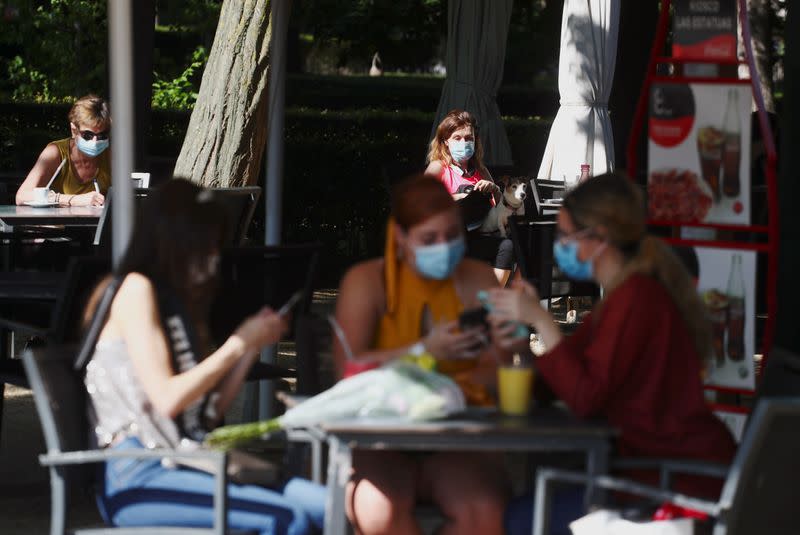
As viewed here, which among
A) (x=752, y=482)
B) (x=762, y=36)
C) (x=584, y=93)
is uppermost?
(x=762, y=36)

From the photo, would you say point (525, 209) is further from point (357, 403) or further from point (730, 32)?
point (357, 403)

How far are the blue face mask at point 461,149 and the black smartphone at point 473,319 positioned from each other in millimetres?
5752

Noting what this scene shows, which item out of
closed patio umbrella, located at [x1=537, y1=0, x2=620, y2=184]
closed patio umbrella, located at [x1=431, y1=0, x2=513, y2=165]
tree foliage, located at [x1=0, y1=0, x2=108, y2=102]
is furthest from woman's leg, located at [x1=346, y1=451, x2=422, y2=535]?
tree foliage, located at [x1=0, y1=0, x2=108, y2=102]

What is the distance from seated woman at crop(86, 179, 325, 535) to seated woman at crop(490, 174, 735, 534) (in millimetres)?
679

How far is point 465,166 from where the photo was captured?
9.89m

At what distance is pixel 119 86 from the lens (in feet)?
14.5

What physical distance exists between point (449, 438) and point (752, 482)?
2.36ft

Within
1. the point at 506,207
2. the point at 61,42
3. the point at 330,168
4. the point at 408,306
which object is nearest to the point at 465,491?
the point at 408,306

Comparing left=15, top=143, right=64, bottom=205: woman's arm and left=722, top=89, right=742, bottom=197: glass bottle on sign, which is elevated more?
left=722, top=89, right=742, bottom=197: glass bottle on sign

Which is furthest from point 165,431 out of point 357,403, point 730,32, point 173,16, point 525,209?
point 173,16

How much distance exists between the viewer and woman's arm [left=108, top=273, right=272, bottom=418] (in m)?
3.68

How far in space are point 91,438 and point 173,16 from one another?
69.6 ft

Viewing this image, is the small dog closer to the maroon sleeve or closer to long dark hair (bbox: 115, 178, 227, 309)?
the maroon sleeve

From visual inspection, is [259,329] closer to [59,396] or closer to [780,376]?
[59,396]
